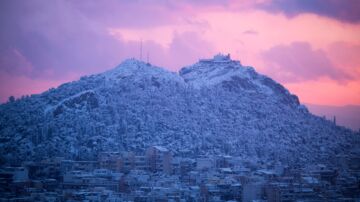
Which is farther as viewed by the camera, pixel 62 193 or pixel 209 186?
pixel 209 186

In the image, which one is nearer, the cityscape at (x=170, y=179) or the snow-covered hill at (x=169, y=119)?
the cityscape at (x=170, y=179)

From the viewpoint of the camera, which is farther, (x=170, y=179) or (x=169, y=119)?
(x=169, y=119)

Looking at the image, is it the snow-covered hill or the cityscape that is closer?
the cityscape

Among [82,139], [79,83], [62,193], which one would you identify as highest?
[79,83]

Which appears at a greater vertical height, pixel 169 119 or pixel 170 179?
pixel 169 119

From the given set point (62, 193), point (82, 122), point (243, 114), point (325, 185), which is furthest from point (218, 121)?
point (62, 193)

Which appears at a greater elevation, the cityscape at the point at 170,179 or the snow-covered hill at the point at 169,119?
the snow-covered hill at the point at 169,119

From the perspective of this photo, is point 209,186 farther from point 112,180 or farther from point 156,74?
point 156,74

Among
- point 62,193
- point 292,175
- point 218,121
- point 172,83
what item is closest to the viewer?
point 62,193
